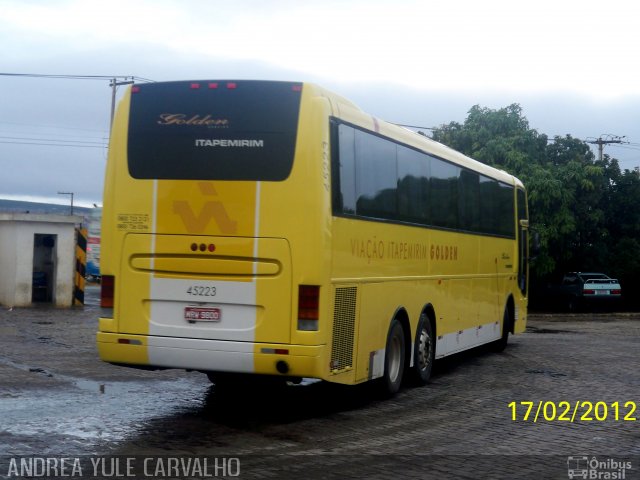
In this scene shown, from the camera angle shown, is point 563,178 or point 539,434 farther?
point 563,178

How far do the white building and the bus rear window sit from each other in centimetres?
1596

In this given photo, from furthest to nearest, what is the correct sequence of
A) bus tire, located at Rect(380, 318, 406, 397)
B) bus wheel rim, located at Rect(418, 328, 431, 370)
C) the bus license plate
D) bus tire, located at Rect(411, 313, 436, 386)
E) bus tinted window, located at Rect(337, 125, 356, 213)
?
bus wheel rim, located at Rect(418, 328, 431, 370) < bus tire, located at Rect(411, 313, 436, 386) < bus tire, located at Rect(380, 318, 406, 397) < bus tinted window, located at Rect(337, 125, 356, 213) < the bus license plate

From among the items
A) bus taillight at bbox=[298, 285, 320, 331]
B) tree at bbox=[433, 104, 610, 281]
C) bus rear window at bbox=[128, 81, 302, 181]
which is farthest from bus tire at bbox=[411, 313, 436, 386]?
tree at bbox=[433, 104, 610, 281]

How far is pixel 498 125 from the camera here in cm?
4425

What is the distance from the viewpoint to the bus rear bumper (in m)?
10.1

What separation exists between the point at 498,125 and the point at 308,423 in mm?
35300

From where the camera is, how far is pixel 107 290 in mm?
10812

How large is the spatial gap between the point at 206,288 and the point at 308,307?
109cm

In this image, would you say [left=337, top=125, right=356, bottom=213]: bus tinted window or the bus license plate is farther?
[left=337, top=125, right=356, bottom=213]: bus tinted window

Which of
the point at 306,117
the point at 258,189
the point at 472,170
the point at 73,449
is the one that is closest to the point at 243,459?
the point at 73,449

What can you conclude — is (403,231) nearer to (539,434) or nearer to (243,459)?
(539,434)

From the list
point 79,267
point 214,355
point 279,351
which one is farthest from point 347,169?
point 79,267

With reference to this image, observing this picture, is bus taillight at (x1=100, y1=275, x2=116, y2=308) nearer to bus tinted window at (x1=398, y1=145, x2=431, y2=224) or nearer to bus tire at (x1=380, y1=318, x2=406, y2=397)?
bus tire at (x1=380, y1=318, x2=406, y2=397)

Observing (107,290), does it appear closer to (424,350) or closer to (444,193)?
(424,350)
